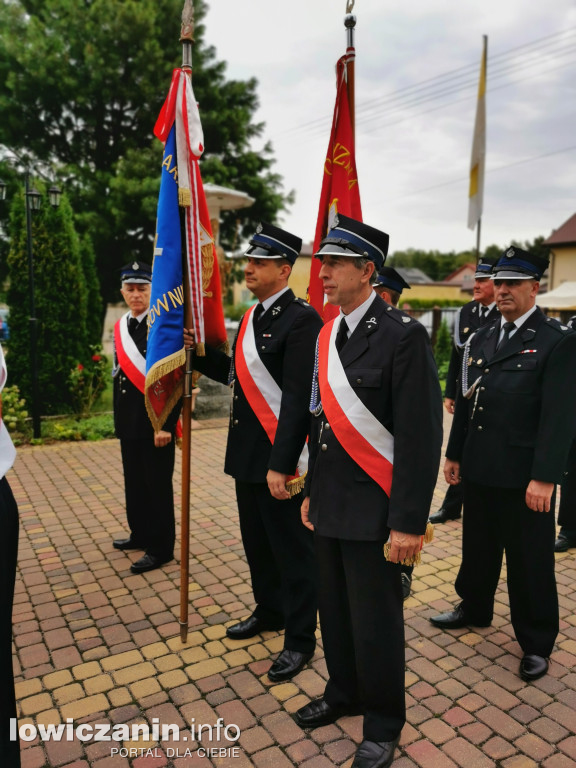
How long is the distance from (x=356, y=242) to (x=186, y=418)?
1.42 m

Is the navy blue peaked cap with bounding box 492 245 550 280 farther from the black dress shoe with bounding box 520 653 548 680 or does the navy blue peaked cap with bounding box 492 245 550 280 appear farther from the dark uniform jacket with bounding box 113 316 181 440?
the dark uniform jacket with bounding box 113 316 181 440

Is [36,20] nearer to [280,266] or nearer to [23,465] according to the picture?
[23,465]

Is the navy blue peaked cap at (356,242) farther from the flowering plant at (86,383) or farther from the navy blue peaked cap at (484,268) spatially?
the flowering plant at (86,383)

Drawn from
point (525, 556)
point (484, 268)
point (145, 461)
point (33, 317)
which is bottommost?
point (525, 556)

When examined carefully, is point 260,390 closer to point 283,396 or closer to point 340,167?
point 283,396

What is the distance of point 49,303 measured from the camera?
9.27 meters

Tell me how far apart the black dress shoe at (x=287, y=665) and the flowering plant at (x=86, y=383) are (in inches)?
287

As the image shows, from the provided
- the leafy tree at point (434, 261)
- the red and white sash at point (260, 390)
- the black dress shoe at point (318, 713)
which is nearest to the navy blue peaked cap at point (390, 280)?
the red and white sash at point (260, 390)

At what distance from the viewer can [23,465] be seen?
23.2 feet

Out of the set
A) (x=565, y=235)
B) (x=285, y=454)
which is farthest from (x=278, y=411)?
(x=565, y=235)

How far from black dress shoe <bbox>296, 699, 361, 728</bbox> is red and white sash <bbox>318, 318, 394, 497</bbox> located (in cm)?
109

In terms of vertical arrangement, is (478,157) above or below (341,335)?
above

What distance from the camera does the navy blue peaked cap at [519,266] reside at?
3.07 m

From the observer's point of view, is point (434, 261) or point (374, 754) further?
point (434, 261)
